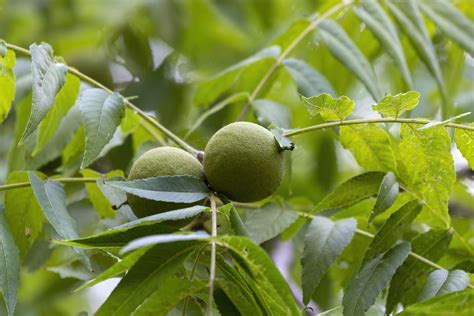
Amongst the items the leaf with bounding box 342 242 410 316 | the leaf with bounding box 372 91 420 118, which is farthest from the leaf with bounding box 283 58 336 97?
the leaf with bounding box 342 242 410 316

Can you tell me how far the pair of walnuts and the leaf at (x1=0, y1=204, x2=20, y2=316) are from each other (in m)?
0.23

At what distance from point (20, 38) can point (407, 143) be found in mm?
1948

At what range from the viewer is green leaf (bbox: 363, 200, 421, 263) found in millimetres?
1436

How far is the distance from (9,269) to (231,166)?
429 mm

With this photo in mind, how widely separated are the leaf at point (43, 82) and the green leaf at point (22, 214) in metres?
0.20

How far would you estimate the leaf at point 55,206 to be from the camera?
137cm

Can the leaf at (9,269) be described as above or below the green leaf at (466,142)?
below

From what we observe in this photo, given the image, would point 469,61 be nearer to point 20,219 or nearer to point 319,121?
point 319,121

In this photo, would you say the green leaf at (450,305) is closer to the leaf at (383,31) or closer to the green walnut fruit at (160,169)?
the green walnut fruit at (160,169)

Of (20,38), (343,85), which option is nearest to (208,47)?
(20,38)

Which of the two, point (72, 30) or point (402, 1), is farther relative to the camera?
point (72, 30)

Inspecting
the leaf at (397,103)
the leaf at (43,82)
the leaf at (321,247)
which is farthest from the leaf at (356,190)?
the leaf at (43,82)

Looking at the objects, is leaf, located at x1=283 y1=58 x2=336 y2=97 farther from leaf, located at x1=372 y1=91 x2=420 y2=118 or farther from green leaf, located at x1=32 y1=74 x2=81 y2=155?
green leaf, located at x1=32 y1=74 x2=81 y2=155

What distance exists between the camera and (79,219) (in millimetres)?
1920
